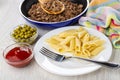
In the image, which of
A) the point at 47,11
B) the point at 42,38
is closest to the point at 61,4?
the point at 47,11

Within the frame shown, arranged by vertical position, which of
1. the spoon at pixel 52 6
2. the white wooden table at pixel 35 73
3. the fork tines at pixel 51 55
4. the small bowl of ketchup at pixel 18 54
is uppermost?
the spoon at pixel 52 6

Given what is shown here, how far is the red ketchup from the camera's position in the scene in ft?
2.83

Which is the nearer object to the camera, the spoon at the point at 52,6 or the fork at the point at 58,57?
the fork at the point at 58,57

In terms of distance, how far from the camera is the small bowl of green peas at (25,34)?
0.96m

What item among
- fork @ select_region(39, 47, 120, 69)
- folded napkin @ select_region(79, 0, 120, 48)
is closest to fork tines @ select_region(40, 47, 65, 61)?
fork @ select_region(39, 47, 120, 69)

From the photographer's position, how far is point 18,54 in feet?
2.91

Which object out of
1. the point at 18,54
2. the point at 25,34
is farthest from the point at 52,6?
the point at 18,54

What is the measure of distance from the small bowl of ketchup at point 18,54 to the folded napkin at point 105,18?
0.86 ft

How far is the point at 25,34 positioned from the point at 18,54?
11cm

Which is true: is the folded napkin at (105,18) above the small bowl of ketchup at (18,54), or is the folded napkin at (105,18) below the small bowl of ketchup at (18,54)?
above

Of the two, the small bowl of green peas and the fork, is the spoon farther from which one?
the fork

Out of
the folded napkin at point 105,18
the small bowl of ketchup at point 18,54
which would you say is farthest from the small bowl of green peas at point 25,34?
the folded napkin at point 105,18

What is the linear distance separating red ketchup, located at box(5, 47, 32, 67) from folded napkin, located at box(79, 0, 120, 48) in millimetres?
269

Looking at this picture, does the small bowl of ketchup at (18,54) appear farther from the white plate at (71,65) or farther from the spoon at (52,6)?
the spoon at (52,6)
